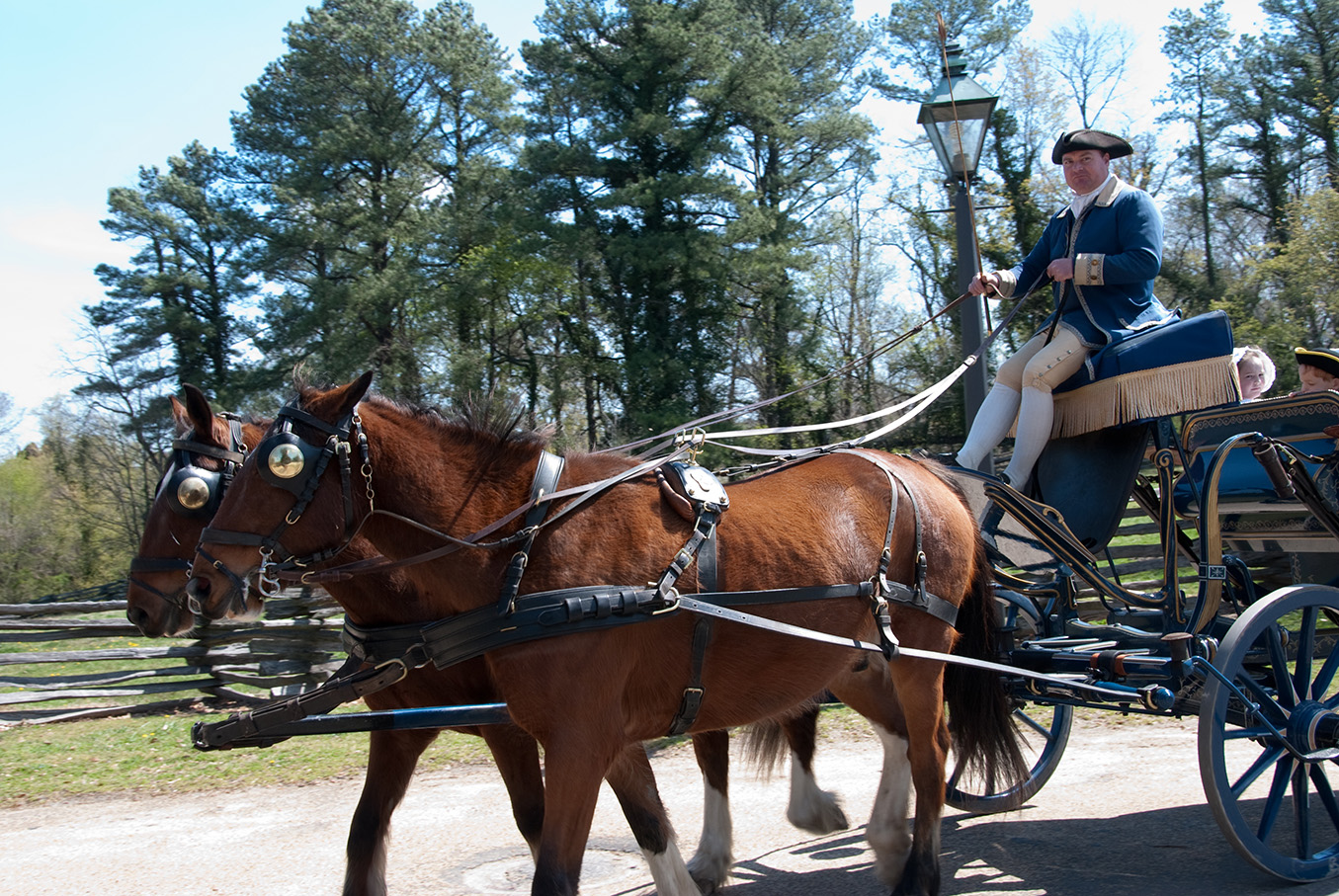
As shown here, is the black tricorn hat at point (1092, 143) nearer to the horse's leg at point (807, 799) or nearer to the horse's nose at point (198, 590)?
the horse's leg at point (807, 799)

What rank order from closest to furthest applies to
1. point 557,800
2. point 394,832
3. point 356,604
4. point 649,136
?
point 557,800, point 356,604, point 394,832, point 649,136

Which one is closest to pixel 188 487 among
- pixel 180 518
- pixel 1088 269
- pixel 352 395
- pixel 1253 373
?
pixel 180 518

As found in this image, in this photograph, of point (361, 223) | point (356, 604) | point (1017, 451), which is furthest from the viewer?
point (361, 223)

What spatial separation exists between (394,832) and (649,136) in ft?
69.6

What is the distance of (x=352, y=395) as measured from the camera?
3469mm

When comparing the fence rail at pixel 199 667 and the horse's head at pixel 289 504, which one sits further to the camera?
the fence rail at pixel 199 667

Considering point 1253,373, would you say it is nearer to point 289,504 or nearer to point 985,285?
point 985,285

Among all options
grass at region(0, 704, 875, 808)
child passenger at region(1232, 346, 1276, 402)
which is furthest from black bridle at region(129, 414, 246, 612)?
child passenger at region(1232, 346, 1276, 402)

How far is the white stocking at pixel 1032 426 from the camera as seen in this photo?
15.8 feet

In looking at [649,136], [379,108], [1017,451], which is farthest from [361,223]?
[1017,451]

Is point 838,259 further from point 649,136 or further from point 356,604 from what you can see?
point 356,604

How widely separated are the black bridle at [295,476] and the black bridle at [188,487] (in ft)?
0.52

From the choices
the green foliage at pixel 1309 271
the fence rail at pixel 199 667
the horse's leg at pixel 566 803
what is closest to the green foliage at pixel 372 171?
the fence rail at pixel 199 667

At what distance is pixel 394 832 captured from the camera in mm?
5305
